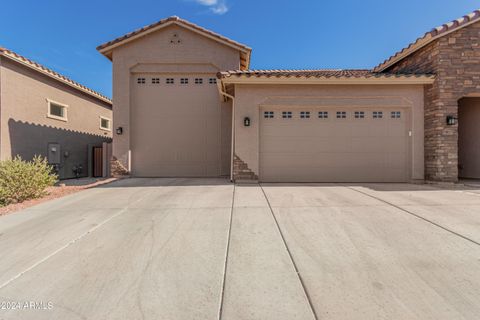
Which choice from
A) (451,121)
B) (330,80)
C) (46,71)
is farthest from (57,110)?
(451,121)

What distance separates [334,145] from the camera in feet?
26.5

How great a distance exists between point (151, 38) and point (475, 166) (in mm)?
14293

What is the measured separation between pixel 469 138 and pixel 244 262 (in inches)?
429

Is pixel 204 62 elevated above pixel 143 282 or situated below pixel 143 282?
above

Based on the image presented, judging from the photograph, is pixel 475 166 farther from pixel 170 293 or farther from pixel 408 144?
pixel 170 293

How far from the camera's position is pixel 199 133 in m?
10.2

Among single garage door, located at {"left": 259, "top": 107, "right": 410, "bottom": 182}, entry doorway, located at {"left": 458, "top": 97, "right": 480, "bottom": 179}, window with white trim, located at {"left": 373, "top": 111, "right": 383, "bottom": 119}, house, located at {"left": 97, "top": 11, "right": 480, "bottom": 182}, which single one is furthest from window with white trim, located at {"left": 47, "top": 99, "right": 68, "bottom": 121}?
entry doorway, located at {"left": 458, "top": 97, "right": 480, "bottom": 179}

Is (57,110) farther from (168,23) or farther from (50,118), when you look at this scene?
(168,23)

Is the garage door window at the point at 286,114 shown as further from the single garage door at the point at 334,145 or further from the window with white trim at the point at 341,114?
the window with white trim at the point at 341,114

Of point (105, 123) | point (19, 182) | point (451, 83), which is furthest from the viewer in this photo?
point (105, 123)

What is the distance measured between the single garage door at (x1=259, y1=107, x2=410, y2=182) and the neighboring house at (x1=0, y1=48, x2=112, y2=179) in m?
8.52

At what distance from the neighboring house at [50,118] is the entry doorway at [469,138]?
15.6m

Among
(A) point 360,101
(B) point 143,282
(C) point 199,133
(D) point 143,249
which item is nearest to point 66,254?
(D) point 143,249

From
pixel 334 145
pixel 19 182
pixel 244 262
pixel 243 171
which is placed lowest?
pixel 244 262
